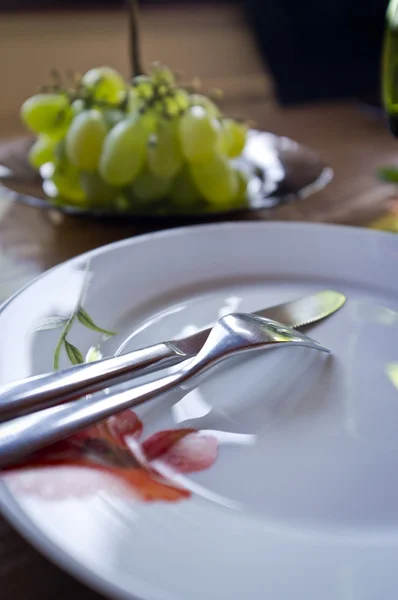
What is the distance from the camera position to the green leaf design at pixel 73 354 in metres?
0.30

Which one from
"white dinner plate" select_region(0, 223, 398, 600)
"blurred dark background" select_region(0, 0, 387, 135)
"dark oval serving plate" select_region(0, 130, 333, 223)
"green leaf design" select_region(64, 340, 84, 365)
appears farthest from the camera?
"blurred dark background" select_region(0, 0, 387, 135)

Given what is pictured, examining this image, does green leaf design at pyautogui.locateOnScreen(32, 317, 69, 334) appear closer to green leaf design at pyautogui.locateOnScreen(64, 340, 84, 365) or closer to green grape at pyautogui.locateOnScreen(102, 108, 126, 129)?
green leaf design at pyautogui.locateOnScreen(64, 340, 84, 365)

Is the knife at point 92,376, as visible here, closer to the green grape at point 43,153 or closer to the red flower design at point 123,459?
the red flower design at point 123,459

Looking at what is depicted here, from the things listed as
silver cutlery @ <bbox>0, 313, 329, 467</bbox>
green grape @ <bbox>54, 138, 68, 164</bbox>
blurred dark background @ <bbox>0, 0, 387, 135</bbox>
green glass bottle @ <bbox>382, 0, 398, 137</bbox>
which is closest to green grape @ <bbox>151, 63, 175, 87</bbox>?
green grape @ <bbox>54, 138, 68, 164</bbox>

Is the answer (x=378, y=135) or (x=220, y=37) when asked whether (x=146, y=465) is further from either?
(x=220, y=37)

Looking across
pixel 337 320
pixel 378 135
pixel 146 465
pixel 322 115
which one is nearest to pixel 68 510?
pixel 146 465

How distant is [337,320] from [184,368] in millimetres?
126

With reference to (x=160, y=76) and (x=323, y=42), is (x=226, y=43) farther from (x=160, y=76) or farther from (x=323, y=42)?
(x=160, y=76)

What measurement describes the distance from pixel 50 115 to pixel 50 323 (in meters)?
0.33

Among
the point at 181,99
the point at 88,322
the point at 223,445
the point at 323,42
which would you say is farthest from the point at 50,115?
the point at 323,42

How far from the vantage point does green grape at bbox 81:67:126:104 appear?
578 millimetres

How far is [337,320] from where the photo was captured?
37 centimetres

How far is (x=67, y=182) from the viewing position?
21.3 inches

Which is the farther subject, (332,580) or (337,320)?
(337,320)
